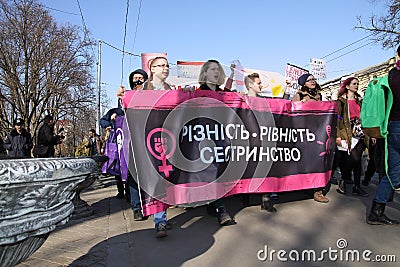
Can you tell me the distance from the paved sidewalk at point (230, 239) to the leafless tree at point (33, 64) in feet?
40.9

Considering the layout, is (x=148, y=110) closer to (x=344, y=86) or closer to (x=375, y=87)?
(x=375, y=87)

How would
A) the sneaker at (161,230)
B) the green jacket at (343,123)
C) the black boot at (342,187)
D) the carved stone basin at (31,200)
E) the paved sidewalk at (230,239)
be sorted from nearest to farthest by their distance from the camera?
1. the carved stone basin at (31,200)
2. the paved sidewalk at (230,239)
3. the sneaker at (161,230)
4. the green jacket at (343,123)
5. the black boot at (342,187)

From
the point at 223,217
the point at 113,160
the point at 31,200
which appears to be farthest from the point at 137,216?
the point at 31,200

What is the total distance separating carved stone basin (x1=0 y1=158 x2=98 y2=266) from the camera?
1.21 metres

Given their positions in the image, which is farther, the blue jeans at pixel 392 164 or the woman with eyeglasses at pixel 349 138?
the woman with eyeglasses at pixel 349 138

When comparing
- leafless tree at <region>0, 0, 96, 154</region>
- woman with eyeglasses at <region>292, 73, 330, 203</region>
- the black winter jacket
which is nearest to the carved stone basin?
woman with eyeglasses at <region>292, 73, 330, 203</region>

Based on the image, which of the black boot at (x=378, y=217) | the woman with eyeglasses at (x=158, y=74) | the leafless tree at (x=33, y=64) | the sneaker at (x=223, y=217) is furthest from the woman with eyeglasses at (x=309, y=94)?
the leafless tree at (x=33, y=64)

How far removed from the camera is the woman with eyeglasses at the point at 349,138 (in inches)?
187

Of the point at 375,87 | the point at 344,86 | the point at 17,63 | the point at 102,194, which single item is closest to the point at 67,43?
the point at 17,63

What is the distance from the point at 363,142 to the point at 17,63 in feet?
47.1

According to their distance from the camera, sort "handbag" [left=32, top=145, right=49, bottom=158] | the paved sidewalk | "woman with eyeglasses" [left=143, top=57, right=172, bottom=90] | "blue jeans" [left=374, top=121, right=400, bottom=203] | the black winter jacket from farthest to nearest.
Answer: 1. the black winter jacket
2. "handbag" [left=32, top=145, right=49, bottom=158]
3. "woman with eyeglasses" [left=143, top=57, right=172, bottom=90]
4. "blue jeans" [left=374, top=121, right=400, bottom=203]
5. the paved sidewalk

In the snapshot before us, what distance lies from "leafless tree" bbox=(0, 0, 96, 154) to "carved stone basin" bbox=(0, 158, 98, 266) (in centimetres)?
1481

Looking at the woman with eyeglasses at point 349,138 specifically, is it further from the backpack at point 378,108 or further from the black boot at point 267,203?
the black boot at point 267,203

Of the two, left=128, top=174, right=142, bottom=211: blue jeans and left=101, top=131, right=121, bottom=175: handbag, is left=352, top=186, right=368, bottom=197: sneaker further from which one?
left=101, top=131, right=121, bottom=175: handbag
